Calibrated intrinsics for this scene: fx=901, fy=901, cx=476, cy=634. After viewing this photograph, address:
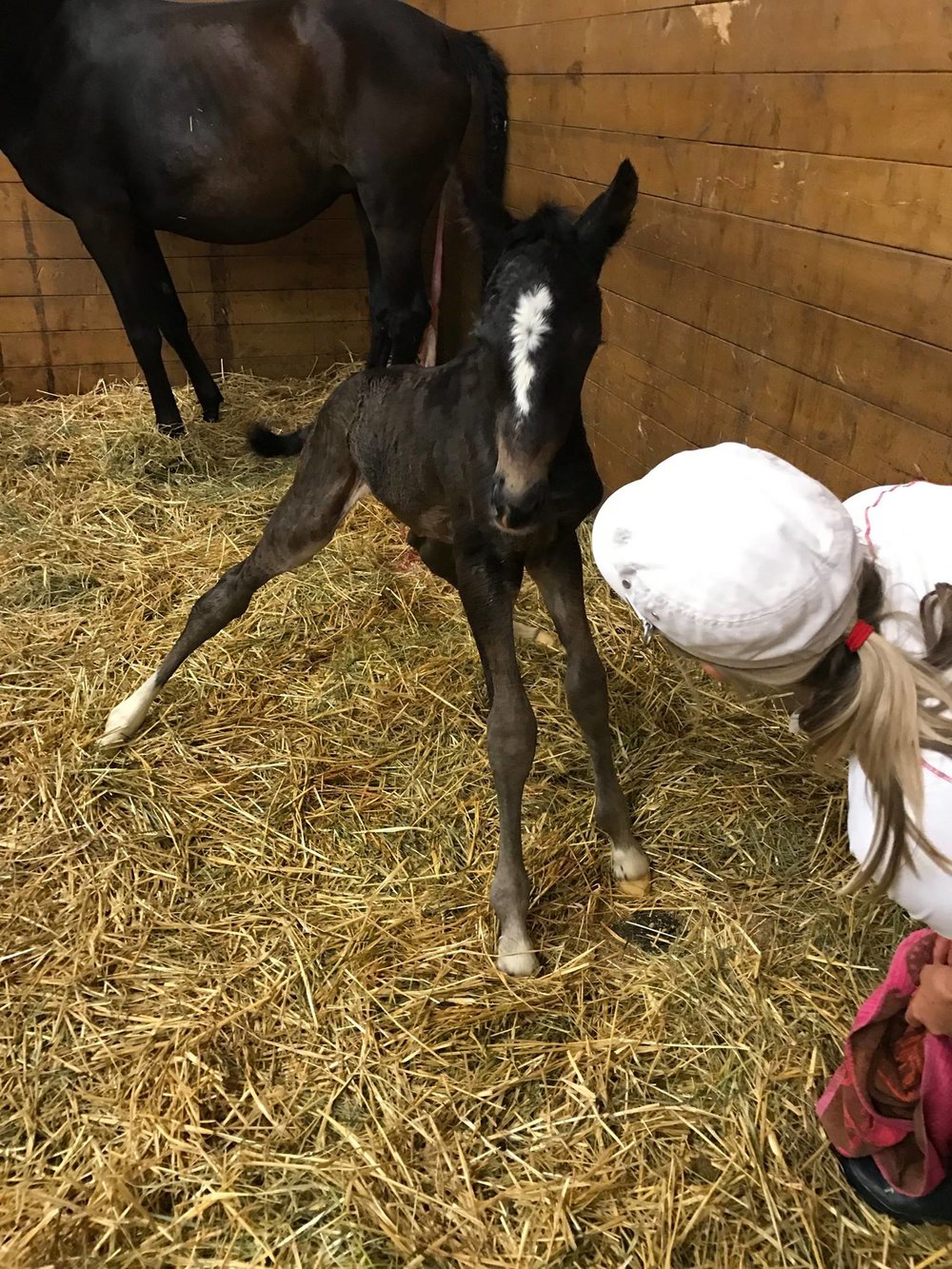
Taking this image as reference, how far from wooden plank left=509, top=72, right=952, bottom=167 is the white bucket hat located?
106 cm

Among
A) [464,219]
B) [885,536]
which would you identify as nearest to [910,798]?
[885,536]

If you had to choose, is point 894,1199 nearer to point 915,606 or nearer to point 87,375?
point 915,606

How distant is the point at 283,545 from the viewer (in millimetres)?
2309

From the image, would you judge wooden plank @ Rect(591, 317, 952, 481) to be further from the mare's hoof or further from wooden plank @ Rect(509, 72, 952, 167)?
the mare's hoof

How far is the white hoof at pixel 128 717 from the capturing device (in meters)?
2.35

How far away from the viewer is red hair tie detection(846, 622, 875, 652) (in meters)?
1.12

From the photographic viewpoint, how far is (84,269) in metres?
4.36

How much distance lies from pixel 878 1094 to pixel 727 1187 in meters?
0.28

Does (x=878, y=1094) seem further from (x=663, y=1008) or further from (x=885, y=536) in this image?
(x=885, y=536)

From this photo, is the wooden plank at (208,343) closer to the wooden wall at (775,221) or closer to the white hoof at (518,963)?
the wooden wall at (775,221)

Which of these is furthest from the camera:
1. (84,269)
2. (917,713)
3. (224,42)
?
(84,269)

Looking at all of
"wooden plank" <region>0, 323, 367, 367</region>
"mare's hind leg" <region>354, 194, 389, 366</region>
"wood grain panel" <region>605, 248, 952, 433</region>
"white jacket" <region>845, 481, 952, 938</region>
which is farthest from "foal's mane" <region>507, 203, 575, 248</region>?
"wooden plank" <region>0, 323, 367, 367</region>

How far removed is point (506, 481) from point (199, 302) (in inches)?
144

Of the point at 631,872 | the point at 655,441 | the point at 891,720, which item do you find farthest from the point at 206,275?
the point at 891,720
